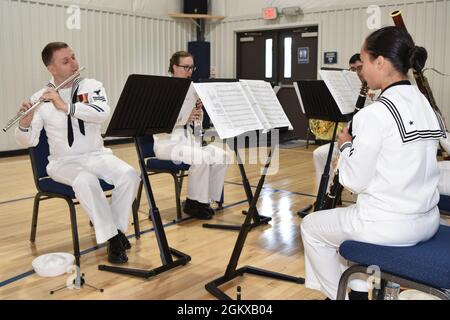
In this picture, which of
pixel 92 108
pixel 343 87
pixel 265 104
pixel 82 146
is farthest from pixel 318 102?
pixel 82 146

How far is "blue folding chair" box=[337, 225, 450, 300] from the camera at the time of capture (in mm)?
1670

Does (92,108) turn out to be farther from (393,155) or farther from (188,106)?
(393,155)

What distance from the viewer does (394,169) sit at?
1.79 meters

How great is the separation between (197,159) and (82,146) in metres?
0.98

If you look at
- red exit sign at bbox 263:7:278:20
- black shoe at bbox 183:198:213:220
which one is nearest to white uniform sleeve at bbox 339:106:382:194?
black shoe at bbox 183:198:213:220

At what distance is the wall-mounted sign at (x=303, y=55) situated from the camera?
885cm

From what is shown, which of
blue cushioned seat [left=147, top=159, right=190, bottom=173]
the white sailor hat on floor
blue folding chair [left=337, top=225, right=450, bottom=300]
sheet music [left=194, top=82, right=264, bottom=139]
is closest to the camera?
blue folding chair [left=337, top=225, right=450, bottom=300]

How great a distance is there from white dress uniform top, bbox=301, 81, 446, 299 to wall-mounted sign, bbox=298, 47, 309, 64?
7.23 meters

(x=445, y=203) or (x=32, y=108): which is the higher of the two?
(x=32, y=108)

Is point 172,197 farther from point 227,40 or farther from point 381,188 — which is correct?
point 227,40

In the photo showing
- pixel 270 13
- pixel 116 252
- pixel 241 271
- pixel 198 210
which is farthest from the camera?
pixel 270 13

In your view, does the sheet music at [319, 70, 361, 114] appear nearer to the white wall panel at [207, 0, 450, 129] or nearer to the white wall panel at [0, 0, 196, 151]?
the white wall panel at [207, 0, 450, 129]

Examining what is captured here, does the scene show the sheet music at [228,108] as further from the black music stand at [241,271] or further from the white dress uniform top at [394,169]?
the white dress uniform top at [394,169]

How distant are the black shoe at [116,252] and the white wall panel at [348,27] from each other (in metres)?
6.09
